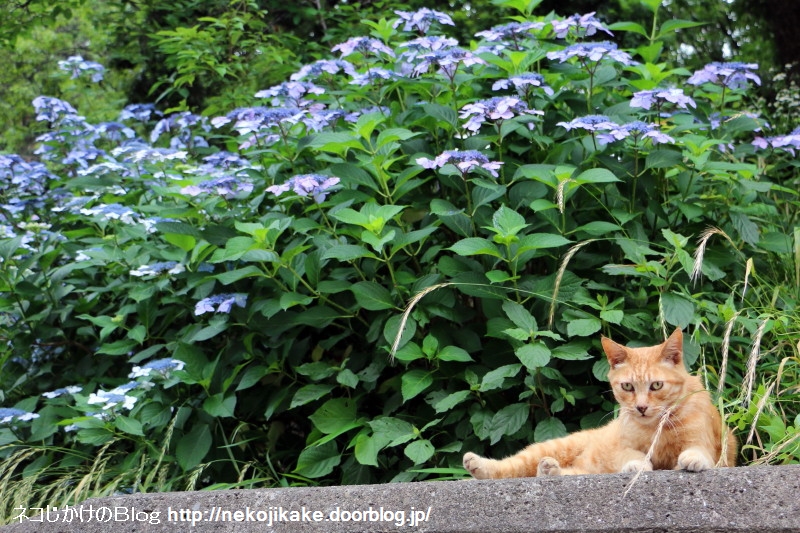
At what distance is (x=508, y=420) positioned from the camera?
126 inches

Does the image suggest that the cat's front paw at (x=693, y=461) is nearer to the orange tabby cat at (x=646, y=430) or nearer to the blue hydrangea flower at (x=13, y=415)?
the orange tabby cat at (x=646, y=430)

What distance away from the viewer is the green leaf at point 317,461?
134 inches

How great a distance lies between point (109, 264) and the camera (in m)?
4.46

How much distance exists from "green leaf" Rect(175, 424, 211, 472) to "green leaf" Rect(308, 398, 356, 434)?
1.69 ft

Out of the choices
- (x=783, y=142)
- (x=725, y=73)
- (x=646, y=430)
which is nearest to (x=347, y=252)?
(x=646, y=430)

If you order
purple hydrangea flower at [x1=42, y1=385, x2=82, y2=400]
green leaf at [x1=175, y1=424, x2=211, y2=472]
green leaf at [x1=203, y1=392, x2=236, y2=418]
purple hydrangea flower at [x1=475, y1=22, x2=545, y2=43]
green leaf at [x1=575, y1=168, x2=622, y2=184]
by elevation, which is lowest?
purple hydrangea flower at [x1=42, y1=385, x2=82, y2=400]

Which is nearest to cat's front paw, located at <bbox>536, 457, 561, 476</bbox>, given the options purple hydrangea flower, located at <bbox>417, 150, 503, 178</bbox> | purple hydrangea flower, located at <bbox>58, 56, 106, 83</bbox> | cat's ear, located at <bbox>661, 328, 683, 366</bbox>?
cat's ear, located at <bbox>661, 328, 683, 366</bbox>

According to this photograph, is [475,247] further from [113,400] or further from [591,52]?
[113,400]

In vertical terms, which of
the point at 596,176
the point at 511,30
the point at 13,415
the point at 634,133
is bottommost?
the point at 13,415

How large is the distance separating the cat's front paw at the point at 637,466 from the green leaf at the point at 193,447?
186 cm

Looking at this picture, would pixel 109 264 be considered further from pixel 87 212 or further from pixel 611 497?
pixel 611 497

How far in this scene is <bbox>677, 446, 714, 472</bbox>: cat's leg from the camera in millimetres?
2303

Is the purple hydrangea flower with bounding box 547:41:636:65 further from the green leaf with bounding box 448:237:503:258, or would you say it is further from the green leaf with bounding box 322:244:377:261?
the green leaf with bounding box 322:244:377:261

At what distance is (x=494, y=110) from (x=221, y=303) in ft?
4.59
